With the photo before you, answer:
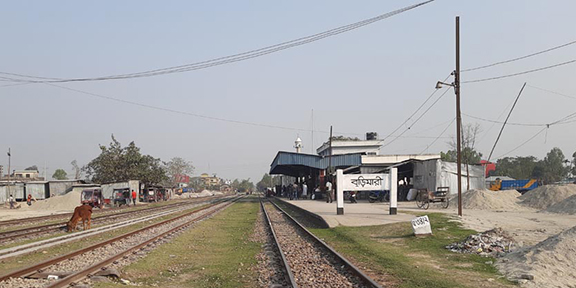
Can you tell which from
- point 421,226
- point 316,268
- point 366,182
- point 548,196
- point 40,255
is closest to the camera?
point 316,268

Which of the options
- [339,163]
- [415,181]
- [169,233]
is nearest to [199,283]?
[169,233]

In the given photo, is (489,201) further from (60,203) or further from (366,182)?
(60,203)

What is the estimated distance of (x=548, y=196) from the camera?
29500 mm

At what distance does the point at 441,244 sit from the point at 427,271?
13.6ft

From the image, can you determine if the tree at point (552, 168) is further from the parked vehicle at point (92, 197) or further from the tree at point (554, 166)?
the parked vehicle at point (92, 197)

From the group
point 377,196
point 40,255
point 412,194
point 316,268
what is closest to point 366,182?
point 316,268

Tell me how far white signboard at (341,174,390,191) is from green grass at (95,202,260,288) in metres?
8.36

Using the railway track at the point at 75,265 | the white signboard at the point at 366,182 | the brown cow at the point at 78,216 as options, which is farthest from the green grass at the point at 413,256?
the brown cow at the point at 78,216

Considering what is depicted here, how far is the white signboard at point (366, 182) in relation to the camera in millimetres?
23969

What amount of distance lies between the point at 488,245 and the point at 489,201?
18019 millimetres

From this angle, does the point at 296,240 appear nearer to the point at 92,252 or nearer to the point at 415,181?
the point at 92,252

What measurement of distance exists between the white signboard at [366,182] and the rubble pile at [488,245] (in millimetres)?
10703

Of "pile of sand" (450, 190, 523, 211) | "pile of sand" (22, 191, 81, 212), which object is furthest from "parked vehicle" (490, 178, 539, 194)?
"pile of sand" (22, 191, 81, 212)

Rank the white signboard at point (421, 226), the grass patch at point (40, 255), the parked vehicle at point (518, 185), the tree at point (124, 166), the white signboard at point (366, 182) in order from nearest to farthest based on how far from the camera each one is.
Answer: the grass patch at point (40, 255) < the white signboard at point (421, 226) < the white signboard at point (366, 182) < the parked vehicle at point (518, 185) < the tree at point (124, 166)
